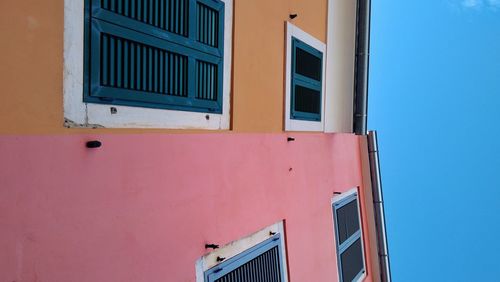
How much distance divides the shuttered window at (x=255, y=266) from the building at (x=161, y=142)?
0.06 ft

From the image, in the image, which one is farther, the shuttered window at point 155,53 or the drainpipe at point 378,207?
the drainpipe at point 378,207

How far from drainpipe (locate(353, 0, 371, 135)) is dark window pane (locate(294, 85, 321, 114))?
184cm

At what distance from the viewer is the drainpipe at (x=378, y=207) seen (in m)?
7.92

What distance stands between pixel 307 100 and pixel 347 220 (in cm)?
241

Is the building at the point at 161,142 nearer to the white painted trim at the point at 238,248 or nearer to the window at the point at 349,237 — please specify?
the white painted trim at the point at 238,248

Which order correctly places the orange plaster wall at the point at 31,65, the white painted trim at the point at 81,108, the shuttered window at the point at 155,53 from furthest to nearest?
the shuttered window at the point at 155,53, the white painted trim at the point at 81,108, the orange plaster wall at the point at 31,65

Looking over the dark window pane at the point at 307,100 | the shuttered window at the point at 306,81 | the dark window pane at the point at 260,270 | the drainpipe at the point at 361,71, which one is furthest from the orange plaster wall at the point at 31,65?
the drainpipe at the point at 361,71

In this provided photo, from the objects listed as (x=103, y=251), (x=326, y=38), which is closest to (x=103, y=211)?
(x=103, y=251)

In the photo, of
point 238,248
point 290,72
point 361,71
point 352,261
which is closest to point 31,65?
point 238,248

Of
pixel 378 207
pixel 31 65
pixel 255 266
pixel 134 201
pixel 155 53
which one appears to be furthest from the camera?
pixel 378 207

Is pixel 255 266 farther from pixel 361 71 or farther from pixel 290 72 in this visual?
pixel 361 71

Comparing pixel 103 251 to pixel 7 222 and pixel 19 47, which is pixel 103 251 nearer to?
pixel 7 222

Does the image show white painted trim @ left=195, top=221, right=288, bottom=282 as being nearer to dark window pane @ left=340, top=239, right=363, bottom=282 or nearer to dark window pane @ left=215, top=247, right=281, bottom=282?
dark window pane @ left=215, top=247, right=281, bottom=282

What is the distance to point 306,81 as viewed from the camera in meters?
5.35
